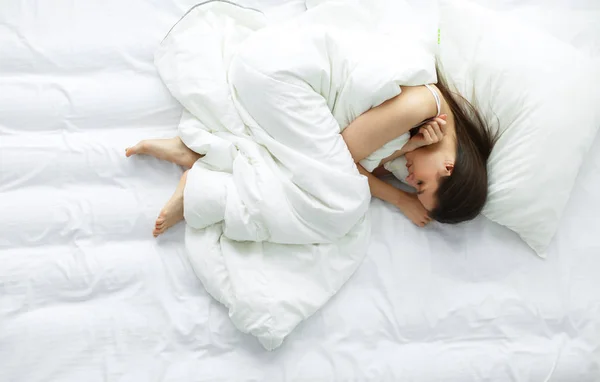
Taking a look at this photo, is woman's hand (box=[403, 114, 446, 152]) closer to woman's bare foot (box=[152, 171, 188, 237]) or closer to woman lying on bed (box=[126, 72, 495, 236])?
woman lying on bed (box=[126, 72, 495, 236])

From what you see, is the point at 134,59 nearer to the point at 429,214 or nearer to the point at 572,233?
the point at 429,214

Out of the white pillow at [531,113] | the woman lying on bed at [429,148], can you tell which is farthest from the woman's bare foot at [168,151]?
the white pillow at [531,113]

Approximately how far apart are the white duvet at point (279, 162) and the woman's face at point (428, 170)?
0.32ft

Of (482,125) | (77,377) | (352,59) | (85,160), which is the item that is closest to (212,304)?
(77,377)

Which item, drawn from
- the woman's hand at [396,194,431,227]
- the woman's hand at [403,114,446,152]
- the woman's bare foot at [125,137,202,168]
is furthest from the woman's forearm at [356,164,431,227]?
the woman's bare foot at [125,137,202,168]

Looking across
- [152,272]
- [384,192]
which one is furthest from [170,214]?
[384,192]

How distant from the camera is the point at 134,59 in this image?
1304 millimetres

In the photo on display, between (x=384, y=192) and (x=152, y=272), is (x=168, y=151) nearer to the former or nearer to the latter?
(x=152, y=272)

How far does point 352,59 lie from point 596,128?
0.59 metres

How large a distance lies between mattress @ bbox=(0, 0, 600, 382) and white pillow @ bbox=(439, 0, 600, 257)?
3.6 inches

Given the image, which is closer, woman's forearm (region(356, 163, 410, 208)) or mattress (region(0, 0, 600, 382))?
mattress (region(0, 0, 600, 382))

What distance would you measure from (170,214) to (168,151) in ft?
0.48

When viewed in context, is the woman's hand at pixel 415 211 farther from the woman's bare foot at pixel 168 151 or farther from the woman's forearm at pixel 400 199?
the woman's bare foot at pixel 168 151

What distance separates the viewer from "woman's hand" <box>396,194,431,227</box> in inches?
49.5
